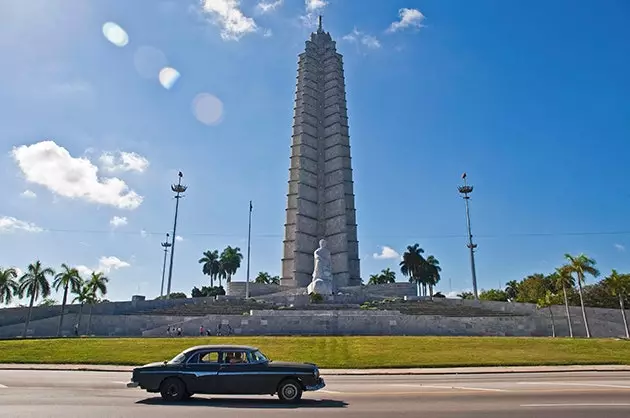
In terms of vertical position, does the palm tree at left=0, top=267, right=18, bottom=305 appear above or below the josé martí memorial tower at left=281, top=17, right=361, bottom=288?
below

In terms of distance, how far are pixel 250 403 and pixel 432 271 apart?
7945cm

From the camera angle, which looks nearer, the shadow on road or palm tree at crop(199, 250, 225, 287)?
the shadow on road

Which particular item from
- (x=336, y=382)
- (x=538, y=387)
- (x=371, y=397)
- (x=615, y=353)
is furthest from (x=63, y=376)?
(x=615, y=353)

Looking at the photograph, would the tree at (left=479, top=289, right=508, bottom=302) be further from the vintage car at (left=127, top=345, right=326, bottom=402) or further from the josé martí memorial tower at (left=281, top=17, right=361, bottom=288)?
the vintage car at (left=127, top=345, right=326, bottom=402)

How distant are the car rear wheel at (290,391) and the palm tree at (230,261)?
273 ft

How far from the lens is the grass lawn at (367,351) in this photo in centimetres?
2128

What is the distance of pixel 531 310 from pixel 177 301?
1594 inches

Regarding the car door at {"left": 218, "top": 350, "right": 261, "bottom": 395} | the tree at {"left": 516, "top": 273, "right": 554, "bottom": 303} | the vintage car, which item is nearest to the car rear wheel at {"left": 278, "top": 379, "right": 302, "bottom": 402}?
the vintage car

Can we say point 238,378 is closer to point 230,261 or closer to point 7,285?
point 7,285

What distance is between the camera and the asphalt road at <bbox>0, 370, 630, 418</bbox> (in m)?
8.65

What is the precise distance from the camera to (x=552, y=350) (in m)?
24.9

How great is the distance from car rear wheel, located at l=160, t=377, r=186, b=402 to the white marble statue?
4888 cm

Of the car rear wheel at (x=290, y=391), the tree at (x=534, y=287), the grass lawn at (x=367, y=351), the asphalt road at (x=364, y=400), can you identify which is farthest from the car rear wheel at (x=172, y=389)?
the tree at (x=534, y=287)

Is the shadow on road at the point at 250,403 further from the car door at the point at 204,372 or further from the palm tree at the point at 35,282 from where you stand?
the palm tree at the point at 35,282
